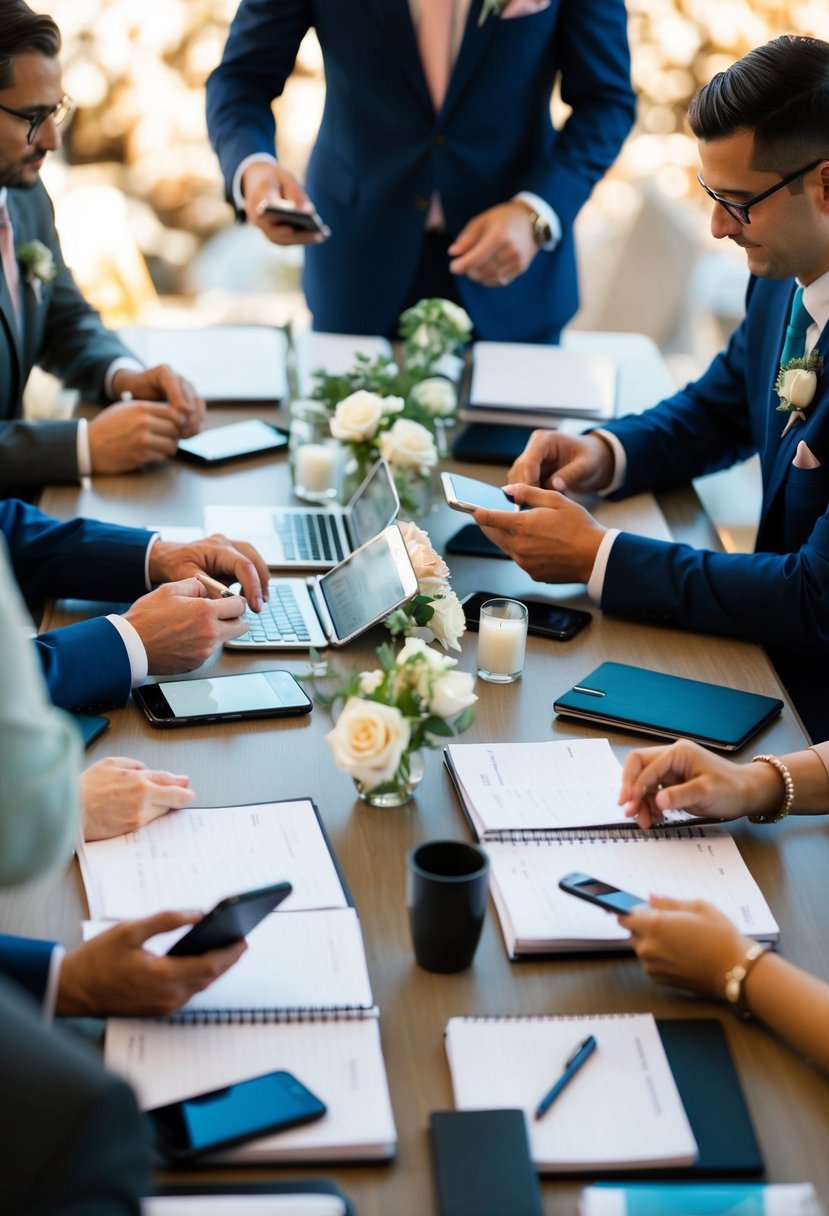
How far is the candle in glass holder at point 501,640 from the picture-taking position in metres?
1.82

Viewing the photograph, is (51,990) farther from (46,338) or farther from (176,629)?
(46,338)

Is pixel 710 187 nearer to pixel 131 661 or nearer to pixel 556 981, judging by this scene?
pixel 131 661

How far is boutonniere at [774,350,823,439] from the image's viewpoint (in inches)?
83.1

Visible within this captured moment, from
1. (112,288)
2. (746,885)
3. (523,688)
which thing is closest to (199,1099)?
(746,885)

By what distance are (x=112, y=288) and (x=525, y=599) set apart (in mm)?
2996

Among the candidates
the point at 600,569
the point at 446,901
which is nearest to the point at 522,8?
the point at 600,569

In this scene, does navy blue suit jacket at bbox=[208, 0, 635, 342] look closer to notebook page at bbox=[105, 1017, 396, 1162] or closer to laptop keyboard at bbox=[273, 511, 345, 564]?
laptop keyboard at bbox=[273, 511, 345, 564]

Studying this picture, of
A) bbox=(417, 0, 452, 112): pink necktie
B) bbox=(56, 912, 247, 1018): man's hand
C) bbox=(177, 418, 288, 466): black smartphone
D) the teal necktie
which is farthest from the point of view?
bbox=(417, 0, 452, 112): pink necktie

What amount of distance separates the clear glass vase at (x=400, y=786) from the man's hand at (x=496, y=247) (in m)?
1.43

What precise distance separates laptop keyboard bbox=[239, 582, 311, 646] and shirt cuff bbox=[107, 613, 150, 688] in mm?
183

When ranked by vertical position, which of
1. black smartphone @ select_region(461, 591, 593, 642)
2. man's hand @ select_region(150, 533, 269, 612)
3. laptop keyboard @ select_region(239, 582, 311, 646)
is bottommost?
laptop keyboard @ select_region(239, 582, 311, 646)

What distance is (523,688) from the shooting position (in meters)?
1.84

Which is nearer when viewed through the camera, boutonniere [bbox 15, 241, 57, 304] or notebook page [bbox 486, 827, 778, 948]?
notebook page [bbox 486, 827, 778, 948]

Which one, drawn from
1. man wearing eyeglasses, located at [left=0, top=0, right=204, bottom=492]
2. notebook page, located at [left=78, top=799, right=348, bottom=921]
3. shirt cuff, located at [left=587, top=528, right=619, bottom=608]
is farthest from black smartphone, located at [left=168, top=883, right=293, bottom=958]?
man wearing eyeglasses, located at [left=0, top=0, right=204, bottom=492]
